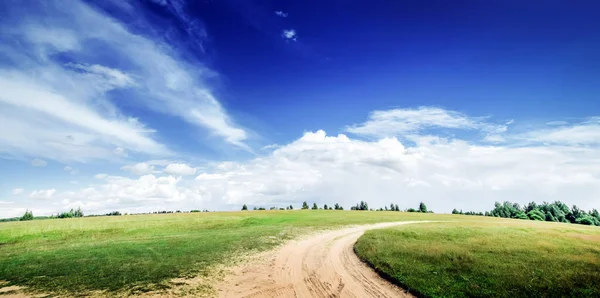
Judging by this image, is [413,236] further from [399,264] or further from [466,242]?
[399,264]

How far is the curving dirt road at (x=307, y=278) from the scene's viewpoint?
14570 mm

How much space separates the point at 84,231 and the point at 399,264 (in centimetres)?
4169

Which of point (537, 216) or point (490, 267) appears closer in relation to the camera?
point (490, 267)

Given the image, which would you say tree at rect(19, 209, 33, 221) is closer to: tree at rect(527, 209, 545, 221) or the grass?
the grass

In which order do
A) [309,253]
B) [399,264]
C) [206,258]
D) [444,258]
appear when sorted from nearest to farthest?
[399,264], [444,258], [206,258], [309,253]

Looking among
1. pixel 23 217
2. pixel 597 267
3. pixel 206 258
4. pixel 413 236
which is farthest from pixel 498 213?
pixel 23 217

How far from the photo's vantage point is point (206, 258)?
21922 millimetres

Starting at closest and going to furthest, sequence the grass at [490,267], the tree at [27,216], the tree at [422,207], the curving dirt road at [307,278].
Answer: the grass at [490,267] < the curving dirt road at [307,278] < the tree at [27,216] < the tree at [422,207]

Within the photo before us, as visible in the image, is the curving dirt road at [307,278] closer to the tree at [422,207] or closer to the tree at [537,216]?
the tree at [422,207]

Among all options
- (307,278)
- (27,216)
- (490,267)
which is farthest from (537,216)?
(27,216)

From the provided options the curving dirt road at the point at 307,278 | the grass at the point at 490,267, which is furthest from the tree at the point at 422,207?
the curving dirt road at the point at 307,278

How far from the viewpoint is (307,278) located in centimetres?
1697

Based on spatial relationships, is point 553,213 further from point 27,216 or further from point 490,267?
point 27,216

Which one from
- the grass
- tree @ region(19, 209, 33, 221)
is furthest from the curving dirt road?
tree @ region(19, 209, 33, 221)
